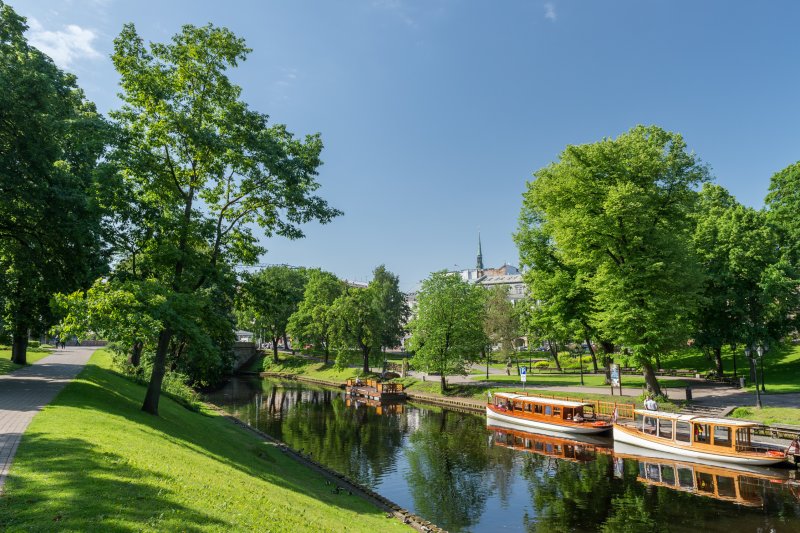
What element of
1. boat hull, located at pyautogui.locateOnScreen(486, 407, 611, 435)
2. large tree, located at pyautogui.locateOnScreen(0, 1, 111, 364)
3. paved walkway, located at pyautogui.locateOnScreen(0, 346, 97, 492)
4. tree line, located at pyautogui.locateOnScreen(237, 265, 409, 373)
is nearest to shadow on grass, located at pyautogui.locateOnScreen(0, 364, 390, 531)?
paved walkway, located at pyautogui.locateOnScreen(0, 346, 97, 492)

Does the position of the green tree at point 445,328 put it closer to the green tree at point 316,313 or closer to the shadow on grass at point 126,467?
the green tree at point 316,313

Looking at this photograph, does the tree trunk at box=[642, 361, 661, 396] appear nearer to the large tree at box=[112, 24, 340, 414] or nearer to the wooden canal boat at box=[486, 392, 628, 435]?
the wooden canal boat at box=[486, 392, 628, 435]

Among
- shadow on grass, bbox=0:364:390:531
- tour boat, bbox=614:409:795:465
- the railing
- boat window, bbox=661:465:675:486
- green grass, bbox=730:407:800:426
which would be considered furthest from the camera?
the railing

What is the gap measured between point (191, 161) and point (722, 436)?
3285 centimetres

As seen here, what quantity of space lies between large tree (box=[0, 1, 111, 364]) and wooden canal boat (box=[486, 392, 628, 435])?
31.8 metres

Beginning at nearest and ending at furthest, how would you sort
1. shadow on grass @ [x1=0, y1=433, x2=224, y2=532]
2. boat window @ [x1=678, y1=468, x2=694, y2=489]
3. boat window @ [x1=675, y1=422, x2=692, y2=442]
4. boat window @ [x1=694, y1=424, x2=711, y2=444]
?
shadow on grass @ [x1=0, y1=433, x2=224, y2=532], boat window @ [x1=678, y1=468, x2=694, y2=489], boat window @ [x1=694, y1=424, x2=711, y2=444], boat window @ [x1=675, y1=422, x2=692, y2=442]

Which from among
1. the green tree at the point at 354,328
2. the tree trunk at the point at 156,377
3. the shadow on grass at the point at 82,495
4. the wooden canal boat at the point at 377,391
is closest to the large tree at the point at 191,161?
the tree trunk at the point at 156,377

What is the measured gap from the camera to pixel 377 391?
185ft

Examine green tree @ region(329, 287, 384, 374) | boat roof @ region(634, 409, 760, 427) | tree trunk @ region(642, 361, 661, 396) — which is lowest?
boat roof @ region(634, 409, 760, 427)

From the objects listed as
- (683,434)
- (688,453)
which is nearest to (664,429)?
(683,434)

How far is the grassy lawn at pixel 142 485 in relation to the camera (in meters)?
8.88

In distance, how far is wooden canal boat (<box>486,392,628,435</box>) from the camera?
34.2 meters

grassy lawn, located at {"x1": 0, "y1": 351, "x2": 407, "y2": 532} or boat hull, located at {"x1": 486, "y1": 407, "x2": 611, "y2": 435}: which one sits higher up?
grassy lawn, located at {"x1": 0, "y1": 351, "x2": 407, "y2": 532}

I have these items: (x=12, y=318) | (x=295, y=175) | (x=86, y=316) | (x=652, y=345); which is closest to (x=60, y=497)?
(x=86, y=316)
